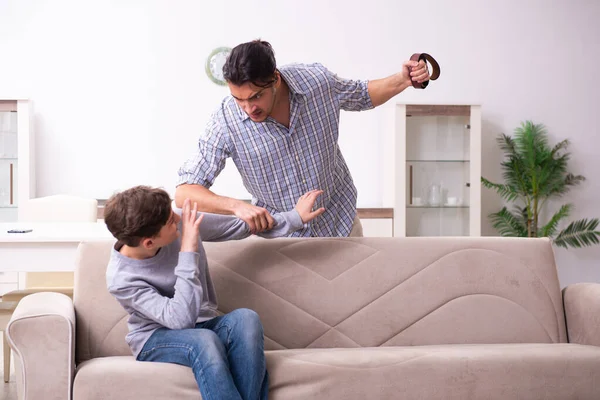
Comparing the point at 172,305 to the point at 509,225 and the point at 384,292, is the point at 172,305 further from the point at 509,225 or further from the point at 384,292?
the point at 509,225

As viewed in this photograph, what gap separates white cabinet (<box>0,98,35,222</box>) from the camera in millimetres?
5379

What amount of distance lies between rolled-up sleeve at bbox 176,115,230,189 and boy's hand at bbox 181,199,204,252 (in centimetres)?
35

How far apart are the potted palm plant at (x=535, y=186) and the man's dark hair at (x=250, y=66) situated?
12.8 feet

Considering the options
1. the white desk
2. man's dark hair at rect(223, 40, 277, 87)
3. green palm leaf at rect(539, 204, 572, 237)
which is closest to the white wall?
green palm leaf at rect(539, 204, 572, 237)

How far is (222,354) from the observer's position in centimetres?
206

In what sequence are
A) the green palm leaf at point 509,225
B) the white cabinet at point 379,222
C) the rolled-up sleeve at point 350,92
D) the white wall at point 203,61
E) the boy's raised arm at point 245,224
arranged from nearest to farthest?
the boy's raised arm at point 245,224, the rolled-up sleeve at point 350,92, the white cabinet at point 379,222, the white wall at point 203,61, the green palm leaf at point 509,225

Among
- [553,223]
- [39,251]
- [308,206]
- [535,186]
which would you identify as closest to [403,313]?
[308,206]

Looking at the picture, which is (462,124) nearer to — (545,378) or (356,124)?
(356,124)

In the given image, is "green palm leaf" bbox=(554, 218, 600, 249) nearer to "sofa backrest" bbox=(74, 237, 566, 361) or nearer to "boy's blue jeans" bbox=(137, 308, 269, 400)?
"sofa backrest" bbox=(74, 237, 566, 361)

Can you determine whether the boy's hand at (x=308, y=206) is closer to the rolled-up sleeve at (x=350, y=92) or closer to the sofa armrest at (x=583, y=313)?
the rolled-up sleeve at (x=350, y=92)

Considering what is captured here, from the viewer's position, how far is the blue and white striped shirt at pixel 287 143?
2.50 metres

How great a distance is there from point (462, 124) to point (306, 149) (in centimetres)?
335

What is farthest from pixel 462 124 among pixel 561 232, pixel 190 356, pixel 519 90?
pixel 190 356

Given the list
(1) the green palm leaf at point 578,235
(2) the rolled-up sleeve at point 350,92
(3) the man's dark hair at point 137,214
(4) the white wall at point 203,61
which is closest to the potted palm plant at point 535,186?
(1) the green palm leaf at point 578,235
